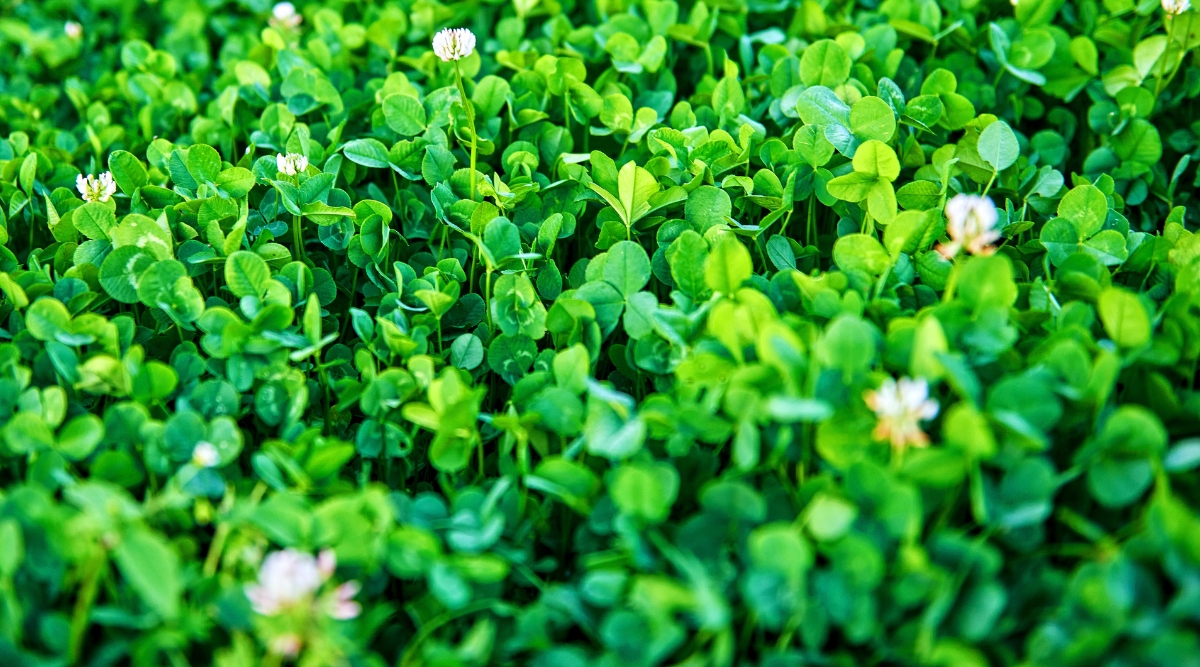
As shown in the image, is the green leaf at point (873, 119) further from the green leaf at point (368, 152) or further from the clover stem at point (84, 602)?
the clover stem at point (84, 602)

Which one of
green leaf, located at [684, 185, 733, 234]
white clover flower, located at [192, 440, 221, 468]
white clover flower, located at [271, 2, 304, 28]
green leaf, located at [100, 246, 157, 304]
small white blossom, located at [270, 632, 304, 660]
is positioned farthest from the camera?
white clover flower, located at [271, 2, 304, 28]

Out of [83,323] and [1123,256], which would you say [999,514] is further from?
[83,323]

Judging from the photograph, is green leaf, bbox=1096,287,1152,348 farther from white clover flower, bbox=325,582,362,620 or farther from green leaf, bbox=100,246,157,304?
green leaf, bbox=100,246,157,304

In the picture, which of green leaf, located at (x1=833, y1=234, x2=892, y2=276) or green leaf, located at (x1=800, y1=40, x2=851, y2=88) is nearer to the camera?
green leaf, located at (x1=833, y1=234, x2=892, y2=276)

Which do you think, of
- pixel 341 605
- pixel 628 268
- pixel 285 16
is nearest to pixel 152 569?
pixel 341 605

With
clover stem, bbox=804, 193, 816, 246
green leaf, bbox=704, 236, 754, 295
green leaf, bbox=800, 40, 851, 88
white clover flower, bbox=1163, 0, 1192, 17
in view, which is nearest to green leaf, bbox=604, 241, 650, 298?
green leaf, bbox=704, 236, 754, 295

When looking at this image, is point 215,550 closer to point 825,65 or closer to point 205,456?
point 205,456

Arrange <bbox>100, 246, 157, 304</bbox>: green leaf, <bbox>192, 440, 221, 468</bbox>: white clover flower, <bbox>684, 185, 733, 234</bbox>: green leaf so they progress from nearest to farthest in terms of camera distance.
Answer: <bbox>192, 440, 221, 468</bbox>: white clover flower → <bbox>100, 246, 157, 304</bbox>: green leaf → <bbox>684, 185, 733, 234</bbox>: green leaf

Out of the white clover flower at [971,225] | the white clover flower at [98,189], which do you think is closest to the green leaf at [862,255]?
the white clover flower at [971,225]

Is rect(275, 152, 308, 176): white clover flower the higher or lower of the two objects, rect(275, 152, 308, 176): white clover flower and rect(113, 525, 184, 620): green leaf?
the higher
